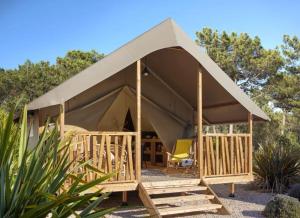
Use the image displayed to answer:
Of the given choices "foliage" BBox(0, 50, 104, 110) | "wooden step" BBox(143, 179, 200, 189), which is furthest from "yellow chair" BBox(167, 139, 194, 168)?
"foliage" BBox(0, 50, 104, 110)

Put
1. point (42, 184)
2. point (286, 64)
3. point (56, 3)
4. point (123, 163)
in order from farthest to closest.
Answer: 1. point (286, 64)
2. point (56, 3)
3. point (123, 163)
4. point (42, 184)

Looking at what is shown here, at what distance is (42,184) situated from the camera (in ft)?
8.01

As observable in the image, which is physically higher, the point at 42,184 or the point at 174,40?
the point at 174,40

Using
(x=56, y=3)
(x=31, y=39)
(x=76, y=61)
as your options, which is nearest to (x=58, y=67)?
(x=76, y=61)

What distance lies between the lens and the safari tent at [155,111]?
7.04 metres

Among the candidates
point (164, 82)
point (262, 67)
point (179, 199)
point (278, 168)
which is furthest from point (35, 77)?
point (179, 199)

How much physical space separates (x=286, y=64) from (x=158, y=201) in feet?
62.5

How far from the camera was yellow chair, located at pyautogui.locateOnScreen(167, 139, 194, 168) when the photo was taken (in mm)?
9416

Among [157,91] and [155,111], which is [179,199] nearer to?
[155,111]

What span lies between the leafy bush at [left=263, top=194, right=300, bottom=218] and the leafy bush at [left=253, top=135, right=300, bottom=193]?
364cm

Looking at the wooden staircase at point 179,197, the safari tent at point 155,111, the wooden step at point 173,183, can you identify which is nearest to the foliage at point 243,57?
the safari tent at point 155,111

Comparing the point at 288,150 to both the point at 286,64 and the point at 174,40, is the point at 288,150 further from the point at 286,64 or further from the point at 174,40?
the point at 286,64

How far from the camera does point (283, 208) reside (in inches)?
274

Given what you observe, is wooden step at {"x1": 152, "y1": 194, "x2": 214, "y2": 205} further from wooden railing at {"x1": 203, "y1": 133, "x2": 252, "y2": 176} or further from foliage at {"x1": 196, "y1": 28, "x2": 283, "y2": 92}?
foliage at {"x1": 196, "y1": 28, "x2": 283, "y2": 92}
